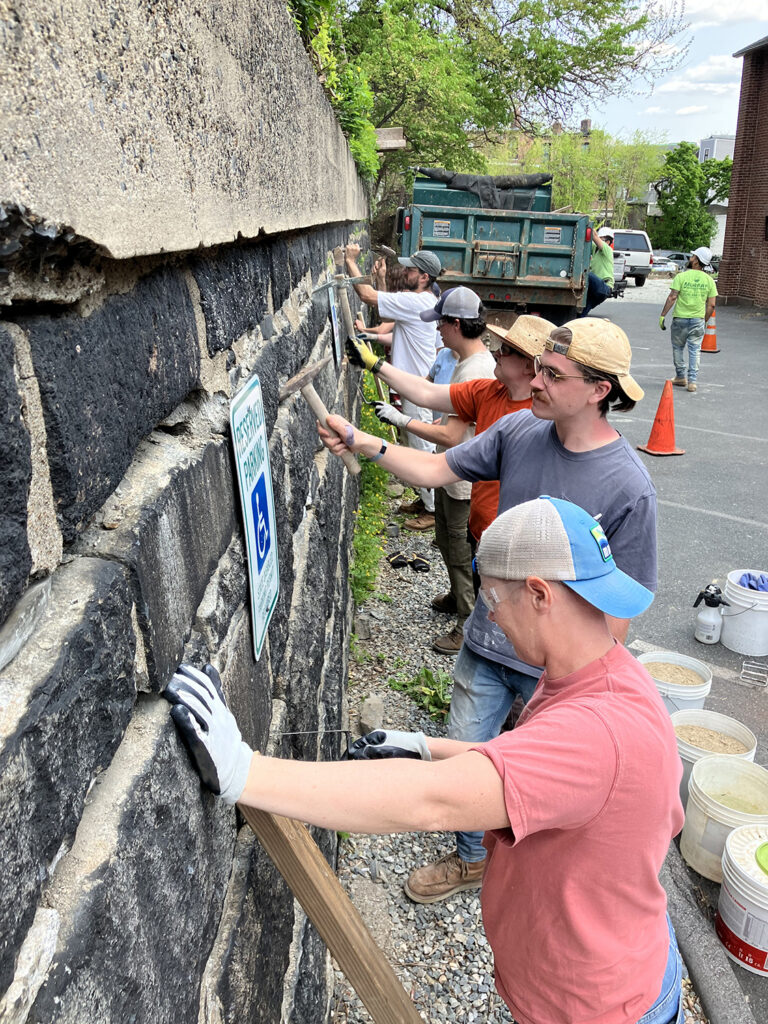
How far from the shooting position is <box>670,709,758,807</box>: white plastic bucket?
3.65 m

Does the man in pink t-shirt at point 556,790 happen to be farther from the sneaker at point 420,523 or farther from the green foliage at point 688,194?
the green foliage at point 688,194

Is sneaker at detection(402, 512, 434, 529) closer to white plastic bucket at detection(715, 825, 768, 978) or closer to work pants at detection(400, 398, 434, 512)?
work pants at detection(400, 398, 434, 512)

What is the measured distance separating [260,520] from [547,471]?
1401 millimetres

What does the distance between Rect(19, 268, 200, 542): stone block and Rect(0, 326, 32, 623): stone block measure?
0.06 metres

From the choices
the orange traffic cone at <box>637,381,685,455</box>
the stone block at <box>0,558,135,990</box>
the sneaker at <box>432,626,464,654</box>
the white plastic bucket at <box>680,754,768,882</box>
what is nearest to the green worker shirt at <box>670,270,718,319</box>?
the orange traffic cone at <box>637,381,685,455</box>

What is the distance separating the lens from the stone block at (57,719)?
2.32 feet

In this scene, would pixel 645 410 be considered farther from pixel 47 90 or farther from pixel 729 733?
pixel 47 90

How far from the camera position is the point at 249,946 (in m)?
1.57

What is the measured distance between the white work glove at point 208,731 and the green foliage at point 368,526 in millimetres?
4082

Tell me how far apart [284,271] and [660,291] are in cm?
2920

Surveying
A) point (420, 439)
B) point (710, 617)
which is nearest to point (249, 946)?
point (710, 617)

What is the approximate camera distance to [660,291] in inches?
1134

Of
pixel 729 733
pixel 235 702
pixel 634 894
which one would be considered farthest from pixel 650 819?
pixel 729 733

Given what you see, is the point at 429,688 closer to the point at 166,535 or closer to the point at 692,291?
the point at 166,535
